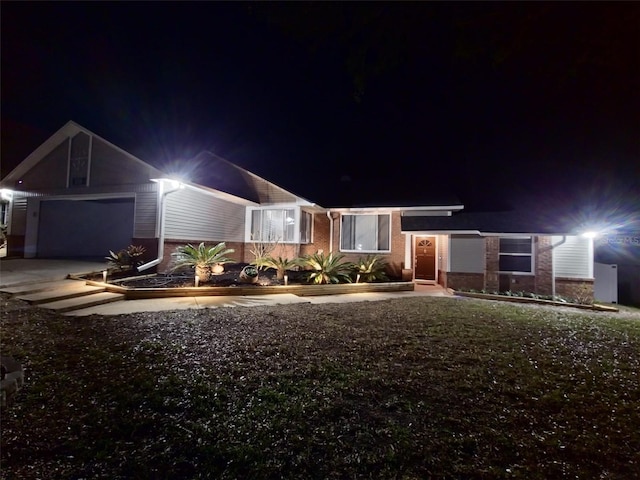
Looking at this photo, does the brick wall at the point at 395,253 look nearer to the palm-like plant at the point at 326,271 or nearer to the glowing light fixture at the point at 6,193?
the palm-like plant at the point at 326,271

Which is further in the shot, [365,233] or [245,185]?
[245,185]

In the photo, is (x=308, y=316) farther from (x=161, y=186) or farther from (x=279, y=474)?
(x=161, y=186)

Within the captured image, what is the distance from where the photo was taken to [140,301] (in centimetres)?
662

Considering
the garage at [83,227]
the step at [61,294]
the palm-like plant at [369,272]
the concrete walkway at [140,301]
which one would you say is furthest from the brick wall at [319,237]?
the garage at [83,227]

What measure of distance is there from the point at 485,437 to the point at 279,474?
1.55 metres

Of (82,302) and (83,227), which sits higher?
(83,227)

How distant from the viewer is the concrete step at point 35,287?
641 cm

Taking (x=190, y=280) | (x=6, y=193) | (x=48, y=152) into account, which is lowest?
(x=190, y=280)

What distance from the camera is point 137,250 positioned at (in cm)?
896

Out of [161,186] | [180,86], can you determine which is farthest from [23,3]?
[180,86]

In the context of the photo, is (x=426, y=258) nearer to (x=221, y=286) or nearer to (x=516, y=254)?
(x=516, y=254)

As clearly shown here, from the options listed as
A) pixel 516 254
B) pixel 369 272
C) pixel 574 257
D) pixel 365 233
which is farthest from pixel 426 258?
pixel 574 257

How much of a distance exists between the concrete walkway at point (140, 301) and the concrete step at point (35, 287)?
0.06m

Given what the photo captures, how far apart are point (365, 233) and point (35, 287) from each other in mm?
9803
